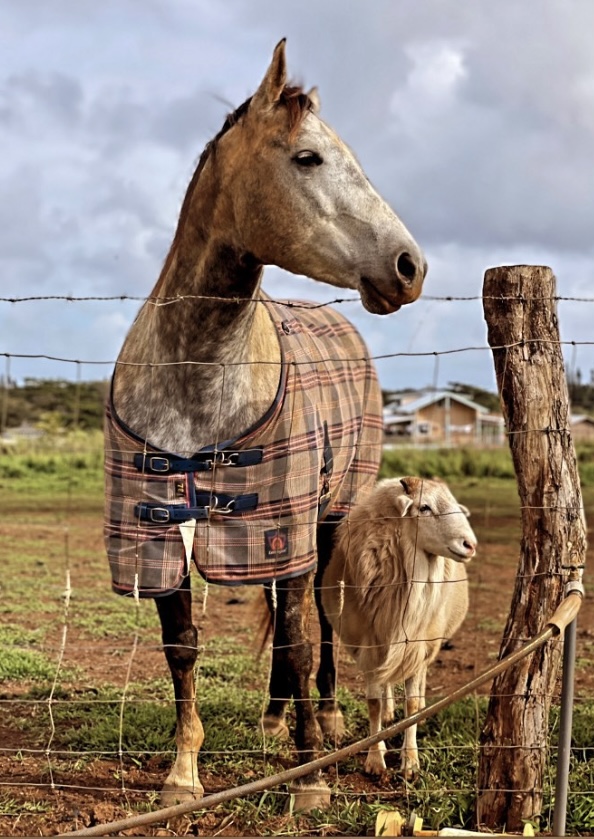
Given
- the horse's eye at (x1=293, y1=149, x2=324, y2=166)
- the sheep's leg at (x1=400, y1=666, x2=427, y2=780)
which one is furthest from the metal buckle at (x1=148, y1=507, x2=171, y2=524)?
the horse's eye at (x1=293, y1=149, x2=324, y2=166)

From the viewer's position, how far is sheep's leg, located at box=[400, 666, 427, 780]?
3908mm

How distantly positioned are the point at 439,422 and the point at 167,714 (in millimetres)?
23098

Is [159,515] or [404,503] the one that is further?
[404,503]

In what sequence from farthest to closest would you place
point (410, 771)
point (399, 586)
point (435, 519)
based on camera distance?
point (399, 586), point (435, 519), point (410, 771)

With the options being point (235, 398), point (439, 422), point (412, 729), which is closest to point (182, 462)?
point (235, 398)

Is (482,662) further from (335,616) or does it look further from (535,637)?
(535,637)

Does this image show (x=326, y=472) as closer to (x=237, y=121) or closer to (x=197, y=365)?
(x=197, y=365)

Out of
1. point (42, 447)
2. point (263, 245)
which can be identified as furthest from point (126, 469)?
point (42, 447)

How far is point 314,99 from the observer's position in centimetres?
333

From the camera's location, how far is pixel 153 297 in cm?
371

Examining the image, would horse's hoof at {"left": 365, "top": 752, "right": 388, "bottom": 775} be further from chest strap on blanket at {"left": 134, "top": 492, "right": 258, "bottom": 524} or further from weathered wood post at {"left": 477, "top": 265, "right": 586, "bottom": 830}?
chest strap on blanket at {"left": 134, "top": 492, "right": 258, "bottom": 524}

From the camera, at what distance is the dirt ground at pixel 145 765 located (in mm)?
3438

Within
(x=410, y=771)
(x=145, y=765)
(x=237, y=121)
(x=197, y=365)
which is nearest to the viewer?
(x=237, y=121)

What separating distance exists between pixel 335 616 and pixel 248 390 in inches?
57.1
